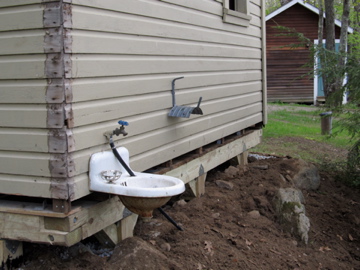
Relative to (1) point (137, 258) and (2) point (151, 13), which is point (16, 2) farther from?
(1) point (137, 258)

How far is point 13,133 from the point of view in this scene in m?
3.28

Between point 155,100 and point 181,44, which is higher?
point 181,44

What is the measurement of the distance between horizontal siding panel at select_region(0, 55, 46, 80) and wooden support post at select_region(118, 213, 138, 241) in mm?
1482

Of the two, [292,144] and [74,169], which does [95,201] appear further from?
[292,144]

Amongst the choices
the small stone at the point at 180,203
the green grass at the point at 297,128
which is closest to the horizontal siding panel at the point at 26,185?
the small stone at the point at 180,203

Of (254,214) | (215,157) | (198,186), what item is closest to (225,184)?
(215,157)

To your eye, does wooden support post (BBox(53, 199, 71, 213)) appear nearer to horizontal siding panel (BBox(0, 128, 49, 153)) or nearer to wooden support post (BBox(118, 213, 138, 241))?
horizontal siding panel (BBox(0, 128, 49, 153))

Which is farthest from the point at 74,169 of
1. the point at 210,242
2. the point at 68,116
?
the point at 210,242

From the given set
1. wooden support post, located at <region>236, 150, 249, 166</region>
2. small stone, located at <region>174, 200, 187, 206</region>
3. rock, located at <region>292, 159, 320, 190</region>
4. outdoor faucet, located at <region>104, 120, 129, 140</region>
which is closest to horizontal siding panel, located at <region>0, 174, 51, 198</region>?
outdoor faucet, located at <region>104, 120, 129, 140</region>

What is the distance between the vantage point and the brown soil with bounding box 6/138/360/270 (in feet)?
12.0

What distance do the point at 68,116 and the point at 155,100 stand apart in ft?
4.33

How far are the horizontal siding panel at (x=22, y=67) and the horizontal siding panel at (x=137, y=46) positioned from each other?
0.81ft

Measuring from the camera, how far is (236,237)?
4.56 m

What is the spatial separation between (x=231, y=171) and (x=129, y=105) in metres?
3.07
